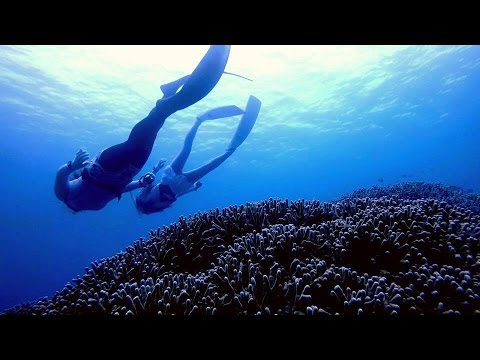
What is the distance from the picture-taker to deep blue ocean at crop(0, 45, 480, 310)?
75.3ft

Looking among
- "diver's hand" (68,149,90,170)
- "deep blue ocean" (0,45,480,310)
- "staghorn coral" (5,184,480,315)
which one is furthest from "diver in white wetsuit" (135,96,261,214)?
"staghorn coral" (5,184,480,315)

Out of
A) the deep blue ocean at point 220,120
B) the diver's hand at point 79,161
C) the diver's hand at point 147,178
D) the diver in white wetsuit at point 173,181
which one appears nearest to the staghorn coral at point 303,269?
the diver's hand at point 147,178

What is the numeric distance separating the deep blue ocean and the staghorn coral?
6.71 meters

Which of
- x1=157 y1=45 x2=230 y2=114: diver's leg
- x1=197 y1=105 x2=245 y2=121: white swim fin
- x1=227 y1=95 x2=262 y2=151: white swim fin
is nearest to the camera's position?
x1=157 y1=45 x2=230 y2=114: diver's leg

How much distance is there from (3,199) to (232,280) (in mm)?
89619

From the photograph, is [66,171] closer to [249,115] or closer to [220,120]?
[249,115]

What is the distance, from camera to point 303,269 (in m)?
2.61

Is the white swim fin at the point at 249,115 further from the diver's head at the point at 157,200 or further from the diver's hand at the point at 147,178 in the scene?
the diver's hand at the point at 147,178

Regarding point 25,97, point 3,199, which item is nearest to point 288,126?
point 25,97

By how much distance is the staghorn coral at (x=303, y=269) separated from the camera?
2217 mm

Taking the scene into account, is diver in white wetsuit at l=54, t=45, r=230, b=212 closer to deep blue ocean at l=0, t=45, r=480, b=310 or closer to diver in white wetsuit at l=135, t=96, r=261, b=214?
diver in white wetsuit at l=135, t=96, r=261, b=214

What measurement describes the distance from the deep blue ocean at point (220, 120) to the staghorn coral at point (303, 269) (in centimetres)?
671

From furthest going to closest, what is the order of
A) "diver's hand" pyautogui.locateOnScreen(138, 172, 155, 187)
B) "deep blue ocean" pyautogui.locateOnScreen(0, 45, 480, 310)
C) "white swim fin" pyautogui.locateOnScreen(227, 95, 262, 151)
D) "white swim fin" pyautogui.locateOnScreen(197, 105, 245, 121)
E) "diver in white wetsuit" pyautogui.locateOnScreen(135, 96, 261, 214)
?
"deep blue ocean" pyautogui.locateOnScreen(0, 45, 480, 310), "white swim fin" pyautogui.locateOnScreen(227, 95, 262, 151), "white swim fin" pyautogui.locateOnScreen(197, 105, 245, 121), "diver in white wetsuit" pyautogui.locateOnScreen(135, 96, 261, 214), "diver's hand" pyautogui.locateOnScreen(138, 172, 155, 187)
